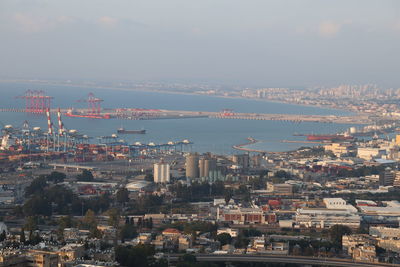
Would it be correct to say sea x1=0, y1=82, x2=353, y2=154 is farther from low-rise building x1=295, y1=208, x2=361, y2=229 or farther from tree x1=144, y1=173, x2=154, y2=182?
low-rise building x1=295, y1=208, x2=361, y2=229

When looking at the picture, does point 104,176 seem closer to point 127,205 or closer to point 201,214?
point 127,205

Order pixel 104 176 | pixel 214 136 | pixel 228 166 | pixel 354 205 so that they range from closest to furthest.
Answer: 1. pixel 354 205
2. pixel 104 176
3. pixel 228 166
4. pixel 214 136

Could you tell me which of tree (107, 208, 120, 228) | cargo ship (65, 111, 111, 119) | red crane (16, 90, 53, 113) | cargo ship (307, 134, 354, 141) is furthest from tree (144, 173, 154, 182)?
red crane (16, 90, 53, 113)

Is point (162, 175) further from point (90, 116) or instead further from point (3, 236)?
point (90, 116)

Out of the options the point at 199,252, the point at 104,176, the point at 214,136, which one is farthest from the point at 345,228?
the point at 214,136

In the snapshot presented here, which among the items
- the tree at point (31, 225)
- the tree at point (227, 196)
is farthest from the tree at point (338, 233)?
the tree at point (31, 225)

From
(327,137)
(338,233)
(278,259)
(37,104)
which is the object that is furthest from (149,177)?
(37,104)

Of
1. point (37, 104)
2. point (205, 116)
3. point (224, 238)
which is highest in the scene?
point (37, 104)

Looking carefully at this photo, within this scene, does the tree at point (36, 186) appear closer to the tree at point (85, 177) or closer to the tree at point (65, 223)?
the tree at point (85, 177)
